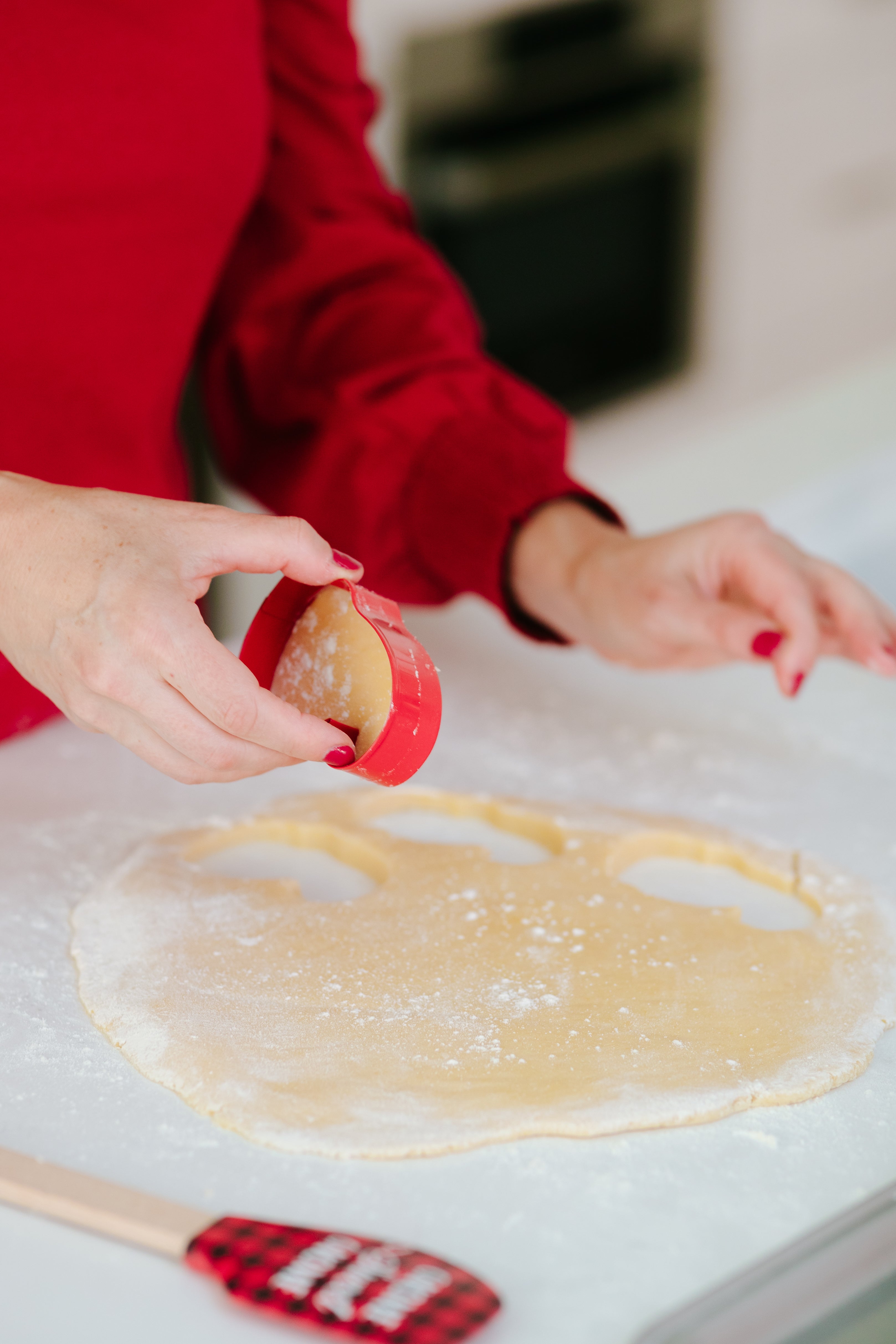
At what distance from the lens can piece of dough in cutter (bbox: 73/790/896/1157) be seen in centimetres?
61

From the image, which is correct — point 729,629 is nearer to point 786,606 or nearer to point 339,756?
point 786,606

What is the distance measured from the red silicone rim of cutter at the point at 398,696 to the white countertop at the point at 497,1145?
16 cm

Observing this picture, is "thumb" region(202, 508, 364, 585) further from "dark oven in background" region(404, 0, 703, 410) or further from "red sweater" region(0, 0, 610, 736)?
"dark oven in background" region(404, 0, 703, 410)

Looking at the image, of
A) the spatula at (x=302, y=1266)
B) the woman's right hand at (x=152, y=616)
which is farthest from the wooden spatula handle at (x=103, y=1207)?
the woman's right hand at (x=152, y=616)

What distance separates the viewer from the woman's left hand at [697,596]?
34.4 inches

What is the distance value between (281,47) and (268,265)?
0.14 meters

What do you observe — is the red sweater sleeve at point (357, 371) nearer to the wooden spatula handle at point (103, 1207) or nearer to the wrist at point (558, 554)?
the wrist at point (558, 554)

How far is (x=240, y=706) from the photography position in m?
0.62

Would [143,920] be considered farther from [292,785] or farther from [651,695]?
[651,695]

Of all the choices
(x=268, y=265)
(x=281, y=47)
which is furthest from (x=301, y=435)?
(x=281, y=47)

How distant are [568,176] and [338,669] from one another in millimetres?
1847

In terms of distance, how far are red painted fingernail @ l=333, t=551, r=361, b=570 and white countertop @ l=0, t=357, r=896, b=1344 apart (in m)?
0.23

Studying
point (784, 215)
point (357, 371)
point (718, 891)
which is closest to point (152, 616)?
point (718, 891)


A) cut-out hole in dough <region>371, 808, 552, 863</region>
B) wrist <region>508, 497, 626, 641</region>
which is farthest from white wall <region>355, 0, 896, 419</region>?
cut-out hole in dough <region>371, 808, 552, 863</region>
